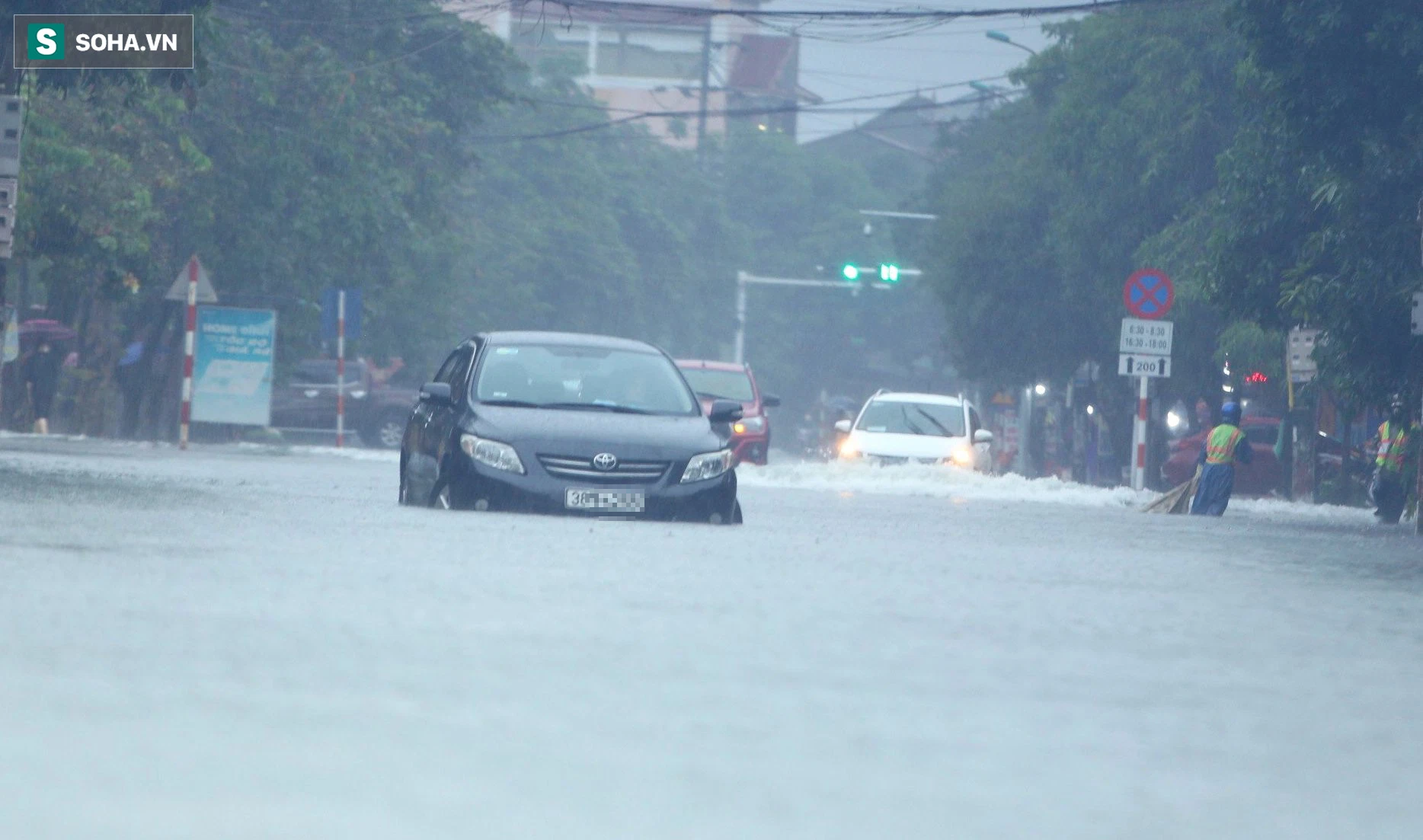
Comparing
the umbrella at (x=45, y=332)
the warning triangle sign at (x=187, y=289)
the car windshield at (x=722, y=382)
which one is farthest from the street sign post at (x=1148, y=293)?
the umbrella at (x=45, y=332)

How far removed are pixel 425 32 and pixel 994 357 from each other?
16035 mm

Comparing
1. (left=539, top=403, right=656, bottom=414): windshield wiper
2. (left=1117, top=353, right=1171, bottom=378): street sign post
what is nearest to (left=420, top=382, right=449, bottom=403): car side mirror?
(left=539, top=403, right=656, bottom=414): windshield wiper

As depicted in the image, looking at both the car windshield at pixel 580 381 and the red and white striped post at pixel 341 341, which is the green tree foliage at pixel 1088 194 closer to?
the car windshield at pixel 580 381

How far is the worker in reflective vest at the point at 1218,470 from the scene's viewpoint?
2425 cm

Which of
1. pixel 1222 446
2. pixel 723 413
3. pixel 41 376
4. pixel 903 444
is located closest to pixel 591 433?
pixel 723 413

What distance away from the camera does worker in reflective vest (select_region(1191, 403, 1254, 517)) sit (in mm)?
24250

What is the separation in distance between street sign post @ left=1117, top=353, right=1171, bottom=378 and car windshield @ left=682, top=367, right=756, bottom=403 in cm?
750

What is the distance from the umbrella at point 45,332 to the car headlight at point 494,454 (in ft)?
84.4

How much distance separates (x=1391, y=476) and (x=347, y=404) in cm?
2525

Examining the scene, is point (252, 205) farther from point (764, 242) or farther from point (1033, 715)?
point (764, 242)

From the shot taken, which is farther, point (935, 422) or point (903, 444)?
point (935, 422)

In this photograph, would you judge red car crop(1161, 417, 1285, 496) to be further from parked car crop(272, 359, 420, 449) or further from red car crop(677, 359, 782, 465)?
parked car crop(272, 359, 420, 449)

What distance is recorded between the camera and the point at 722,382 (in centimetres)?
3497

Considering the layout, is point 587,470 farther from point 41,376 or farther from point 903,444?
point 41,376
